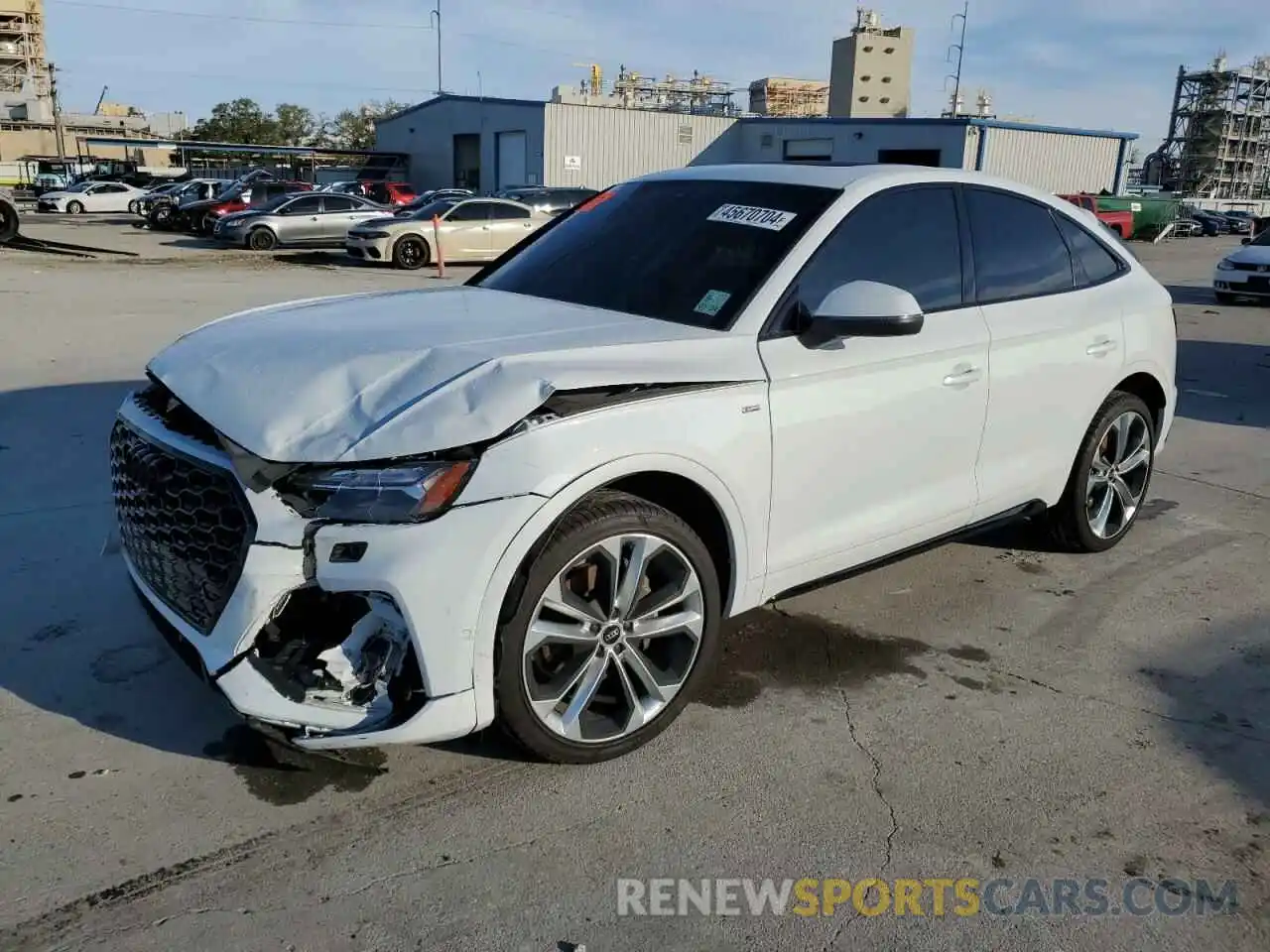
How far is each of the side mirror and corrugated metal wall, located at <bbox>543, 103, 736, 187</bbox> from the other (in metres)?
42.9

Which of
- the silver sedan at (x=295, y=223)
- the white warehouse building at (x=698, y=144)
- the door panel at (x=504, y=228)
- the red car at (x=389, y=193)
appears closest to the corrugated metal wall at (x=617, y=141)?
the white warehouse building at (x=698, y=144)

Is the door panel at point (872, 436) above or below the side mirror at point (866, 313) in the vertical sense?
below

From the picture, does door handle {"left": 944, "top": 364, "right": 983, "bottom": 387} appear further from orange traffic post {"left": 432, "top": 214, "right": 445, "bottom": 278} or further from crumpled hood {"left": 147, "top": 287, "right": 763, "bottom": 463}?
orange traffic post {"left": 432, "top": 214, "right": 445, "bottom": 278}

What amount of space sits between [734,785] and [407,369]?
154 cm

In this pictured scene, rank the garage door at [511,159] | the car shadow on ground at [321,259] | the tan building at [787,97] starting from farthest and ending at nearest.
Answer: the tan building at [787,97]
the garage door at [511,159]
the car shadow on ground at [321,259]

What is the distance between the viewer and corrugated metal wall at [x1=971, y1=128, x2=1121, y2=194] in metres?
47.3

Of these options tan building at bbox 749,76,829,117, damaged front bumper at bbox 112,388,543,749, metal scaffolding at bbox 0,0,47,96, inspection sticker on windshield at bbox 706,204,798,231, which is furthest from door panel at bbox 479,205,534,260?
metal scaffolding at bbox 0,0,47,96

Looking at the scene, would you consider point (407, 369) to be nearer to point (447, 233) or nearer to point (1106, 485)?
point (1106, 485)

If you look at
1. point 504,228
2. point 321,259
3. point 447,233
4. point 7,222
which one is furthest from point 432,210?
point 7,222


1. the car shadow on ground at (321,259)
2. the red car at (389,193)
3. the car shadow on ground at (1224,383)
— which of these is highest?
the red car at (389,193)

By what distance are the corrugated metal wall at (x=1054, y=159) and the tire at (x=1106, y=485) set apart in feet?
147

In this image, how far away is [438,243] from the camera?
802 inches

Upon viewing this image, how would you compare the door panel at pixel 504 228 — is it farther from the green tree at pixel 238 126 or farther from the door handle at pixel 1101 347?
the green tree at pixel 238 126

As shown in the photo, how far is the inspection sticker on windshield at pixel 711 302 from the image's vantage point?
3.54m
